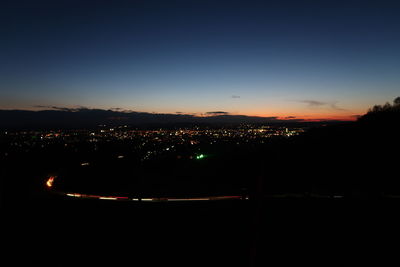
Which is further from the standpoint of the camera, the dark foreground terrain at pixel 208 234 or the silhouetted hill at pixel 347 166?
the silhouetted hill at pixel 347 166

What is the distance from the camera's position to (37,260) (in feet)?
24.4

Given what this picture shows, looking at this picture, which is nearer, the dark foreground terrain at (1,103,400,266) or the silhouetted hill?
the dark foreground terrain at (1,103,400,266)

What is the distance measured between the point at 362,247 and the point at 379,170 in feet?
55.8

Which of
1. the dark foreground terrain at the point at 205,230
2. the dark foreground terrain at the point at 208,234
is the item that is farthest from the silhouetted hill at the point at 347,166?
the dark foreground terrain at the point at 208,234

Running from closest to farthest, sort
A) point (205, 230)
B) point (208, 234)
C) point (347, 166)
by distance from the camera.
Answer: point (208, 234) < point (205, 230) < point (347, 166)

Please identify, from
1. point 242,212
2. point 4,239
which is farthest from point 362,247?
point 4,239

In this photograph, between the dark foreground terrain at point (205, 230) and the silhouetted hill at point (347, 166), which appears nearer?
the dark foreground terrain at point (205, 230)

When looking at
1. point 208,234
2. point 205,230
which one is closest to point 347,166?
point 205,230

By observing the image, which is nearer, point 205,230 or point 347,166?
point 205,230

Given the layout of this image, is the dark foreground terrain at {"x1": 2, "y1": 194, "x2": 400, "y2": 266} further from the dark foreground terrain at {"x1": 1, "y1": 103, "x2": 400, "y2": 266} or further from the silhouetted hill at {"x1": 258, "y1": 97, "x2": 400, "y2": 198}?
the silhouetted hill at {"x1": 258, "y1": 97, "x2": 400, "y2": 198}

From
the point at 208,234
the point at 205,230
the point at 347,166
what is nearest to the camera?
the point at 208,234

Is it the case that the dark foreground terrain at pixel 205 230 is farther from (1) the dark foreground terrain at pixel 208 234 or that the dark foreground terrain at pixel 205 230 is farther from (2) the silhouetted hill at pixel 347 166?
(2) the silhouetted hill at pixel 347 166

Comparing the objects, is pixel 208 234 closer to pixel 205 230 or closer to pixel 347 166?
pixel 205 230

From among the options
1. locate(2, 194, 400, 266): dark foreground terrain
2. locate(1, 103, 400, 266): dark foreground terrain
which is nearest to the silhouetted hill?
locate(1, 103, 400, 266): dark foreground terrain
